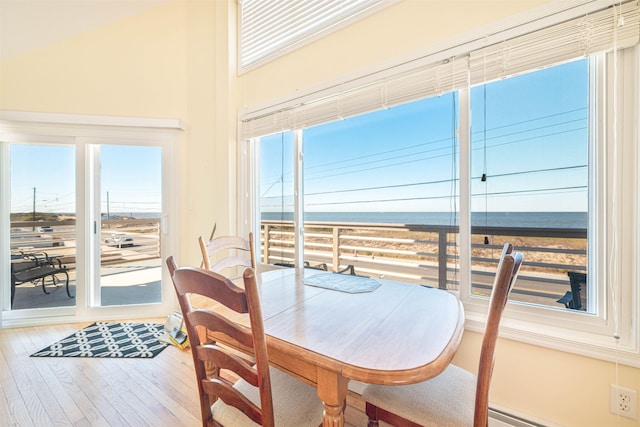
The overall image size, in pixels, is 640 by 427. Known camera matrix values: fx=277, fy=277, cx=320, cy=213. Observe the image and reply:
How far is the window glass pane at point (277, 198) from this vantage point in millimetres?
2523

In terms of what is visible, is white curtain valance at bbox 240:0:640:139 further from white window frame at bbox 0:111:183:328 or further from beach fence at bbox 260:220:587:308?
white window frame at bbox 0:111:183:328

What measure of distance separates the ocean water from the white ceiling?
9.41 feet

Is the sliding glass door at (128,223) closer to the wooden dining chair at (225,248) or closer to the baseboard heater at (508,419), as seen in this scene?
the wooden dining chair at (225,248)

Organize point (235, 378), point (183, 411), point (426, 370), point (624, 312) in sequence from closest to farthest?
point (426, 370) → point (624, 312) → point (183, 411) → point (235, 378)

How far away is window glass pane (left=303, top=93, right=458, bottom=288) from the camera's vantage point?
1.72 meters

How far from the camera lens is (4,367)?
Result: 2.07m

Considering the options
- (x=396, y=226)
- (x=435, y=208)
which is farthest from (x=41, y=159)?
(x=435, y=208)

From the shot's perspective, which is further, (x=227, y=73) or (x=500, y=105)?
(x=227, y=73)

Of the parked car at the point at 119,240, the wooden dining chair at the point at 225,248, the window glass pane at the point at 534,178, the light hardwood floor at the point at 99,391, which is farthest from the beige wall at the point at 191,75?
the light hardwood floor at the point at 99,391

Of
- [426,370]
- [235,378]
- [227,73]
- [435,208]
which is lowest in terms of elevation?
[235,378]

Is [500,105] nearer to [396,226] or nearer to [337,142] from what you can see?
[396,226]

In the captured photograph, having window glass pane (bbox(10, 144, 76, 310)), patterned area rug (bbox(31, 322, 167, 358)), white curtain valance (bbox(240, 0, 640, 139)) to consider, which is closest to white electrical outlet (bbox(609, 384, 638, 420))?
white curtain valance (bbox(240, 0, 640, 139))

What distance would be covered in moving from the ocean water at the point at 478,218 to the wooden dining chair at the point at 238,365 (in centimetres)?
123

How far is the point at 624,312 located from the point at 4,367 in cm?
382
